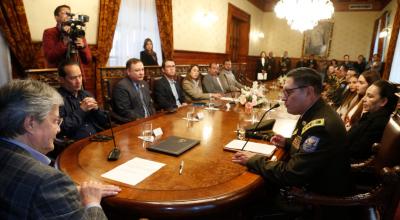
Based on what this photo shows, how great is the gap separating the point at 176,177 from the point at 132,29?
4.14 m

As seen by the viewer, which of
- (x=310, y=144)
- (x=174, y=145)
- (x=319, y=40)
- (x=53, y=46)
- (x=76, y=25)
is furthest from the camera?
(x=319, y=40)

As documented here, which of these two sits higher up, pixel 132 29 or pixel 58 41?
pixel 132 29

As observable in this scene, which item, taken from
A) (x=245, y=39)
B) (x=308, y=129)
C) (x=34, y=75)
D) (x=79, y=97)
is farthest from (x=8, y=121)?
(x=245, y=39)

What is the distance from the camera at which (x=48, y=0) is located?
336 cm

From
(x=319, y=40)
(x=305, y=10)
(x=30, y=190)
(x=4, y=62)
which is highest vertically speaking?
(x=305, y=10)

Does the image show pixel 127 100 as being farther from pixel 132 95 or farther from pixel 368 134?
pixel 368 134

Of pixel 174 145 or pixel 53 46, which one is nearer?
pixel 174 145

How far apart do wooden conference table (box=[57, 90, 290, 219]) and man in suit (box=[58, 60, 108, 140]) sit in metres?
0.39

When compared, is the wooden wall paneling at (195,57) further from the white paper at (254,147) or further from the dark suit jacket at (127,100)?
the white paper at (254,147)

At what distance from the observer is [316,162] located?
1301mm

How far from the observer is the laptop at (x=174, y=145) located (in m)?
1.50

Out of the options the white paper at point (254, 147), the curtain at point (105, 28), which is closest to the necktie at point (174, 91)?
the curtain at point (105, 28)

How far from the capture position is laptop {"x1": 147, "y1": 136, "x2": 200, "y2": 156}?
58.9 inches

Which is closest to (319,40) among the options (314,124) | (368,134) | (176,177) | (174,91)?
(174,91)
